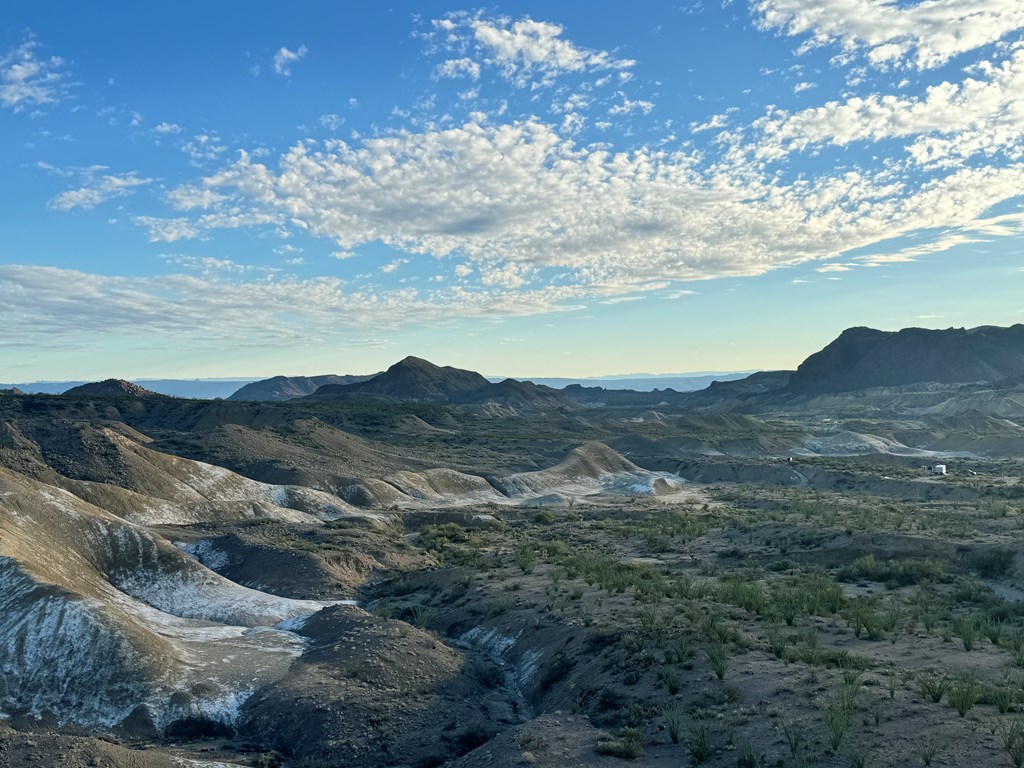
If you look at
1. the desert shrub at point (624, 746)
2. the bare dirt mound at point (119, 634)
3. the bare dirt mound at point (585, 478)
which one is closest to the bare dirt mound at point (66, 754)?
the bare dirt mound at point (119, 634)

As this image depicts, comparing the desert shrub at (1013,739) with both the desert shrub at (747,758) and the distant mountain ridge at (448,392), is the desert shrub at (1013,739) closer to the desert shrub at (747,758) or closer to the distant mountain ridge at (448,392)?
the desert shrub at (747,758)

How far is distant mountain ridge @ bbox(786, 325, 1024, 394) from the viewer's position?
173625 millimetres

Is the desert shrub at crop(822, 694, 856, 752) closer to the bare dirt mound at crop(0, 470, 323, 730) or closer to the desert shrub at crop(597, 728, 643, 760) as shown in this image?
the desert shrub at crop(597, 728, 643, 760)

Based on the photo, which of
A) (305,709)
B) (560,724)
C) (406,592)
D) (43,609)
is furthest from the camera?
(406,592)

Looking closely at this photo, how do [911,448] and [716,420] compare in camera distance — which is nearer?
[911,448]

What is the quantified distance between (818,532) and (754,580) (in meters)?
8.93

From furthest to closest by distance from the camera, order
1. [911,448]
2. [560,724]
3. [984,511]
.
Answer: [911,448]
[984,511]
[560,724]

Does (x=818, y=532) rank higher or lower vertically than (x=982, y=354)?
lower

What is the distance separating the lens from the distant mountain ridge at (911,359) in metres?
174

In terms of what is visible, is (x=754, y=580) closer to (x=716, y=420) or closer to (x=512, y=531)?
(x=512, y=531)

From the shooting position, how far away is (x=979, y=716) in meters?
10.9

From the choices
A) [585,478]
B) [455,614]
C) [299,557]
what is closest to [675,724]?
[455,614]

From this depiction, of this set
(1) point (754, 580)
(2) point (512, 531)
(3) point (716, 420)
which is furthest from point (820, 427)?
(1) point (754, 580)

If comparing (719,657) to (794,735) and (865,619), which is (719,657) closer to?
(794,735)
